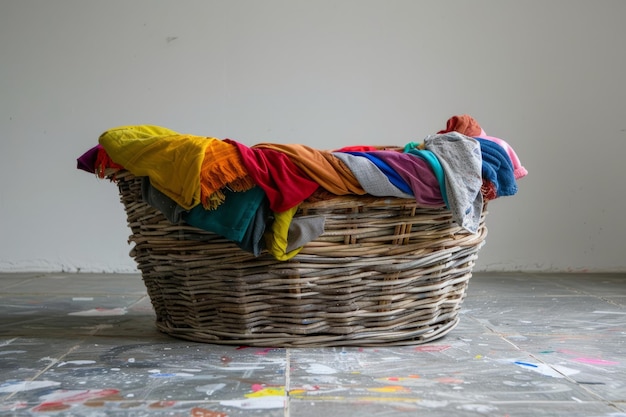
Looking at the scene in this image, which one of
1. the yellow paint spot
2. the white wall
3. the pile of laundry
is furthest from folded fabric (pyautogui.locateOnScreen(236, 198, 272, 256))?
the white wall

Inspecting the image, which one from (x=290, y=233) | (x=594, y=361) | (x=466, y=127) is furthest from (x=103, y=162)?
(x=594, y=361)

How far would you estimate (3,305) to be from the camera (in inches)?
73.2

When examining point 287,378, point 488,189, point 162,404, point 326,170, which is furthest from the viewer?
point 488,189

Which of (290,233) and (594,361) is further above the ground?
(290,233)

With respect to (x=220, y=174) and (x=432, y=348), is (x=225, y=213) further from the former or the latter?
(x=432, y=348)

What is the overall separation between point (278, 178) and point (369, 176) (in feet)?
0.51

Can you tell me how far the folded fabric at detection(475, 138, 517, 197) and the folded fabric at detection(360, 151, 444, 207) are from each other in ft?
0.45

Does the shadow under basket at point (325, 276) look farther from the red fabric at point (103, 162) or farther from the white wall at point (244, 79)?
the white wall at point (244, 79)

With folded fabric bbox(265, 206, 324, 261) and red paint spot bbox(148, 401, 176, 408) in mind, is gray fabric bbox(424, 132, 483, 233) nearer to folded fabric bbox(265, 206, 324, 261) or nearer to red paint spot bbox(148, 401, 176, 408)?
folded fabric bbox(265, 206, 324, 261)

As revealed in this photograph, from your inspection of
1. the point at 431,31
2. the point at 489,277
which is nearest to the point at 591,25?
the point at 431,31

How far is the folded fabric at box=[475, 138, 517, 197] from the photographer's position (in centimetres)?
128

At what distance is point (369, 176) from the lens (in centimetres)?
117

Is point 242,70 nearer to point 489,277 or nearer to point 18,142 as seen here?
point 18,142

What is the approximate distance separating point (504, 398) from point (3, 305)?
4.68ft
